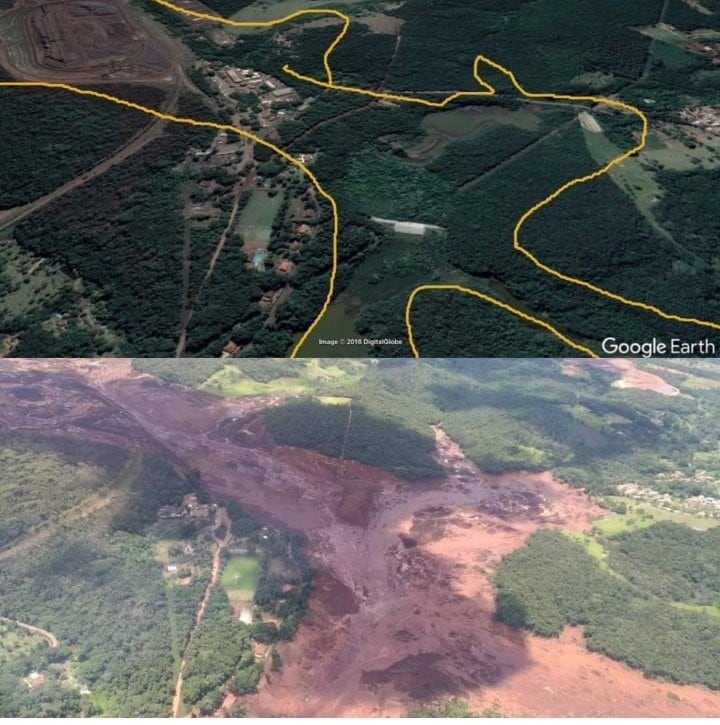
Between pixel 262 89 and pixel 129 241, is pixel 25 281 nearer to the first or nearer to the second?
pixel 129 241

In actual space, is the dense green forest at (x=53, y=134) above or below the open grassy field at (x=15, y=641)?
above

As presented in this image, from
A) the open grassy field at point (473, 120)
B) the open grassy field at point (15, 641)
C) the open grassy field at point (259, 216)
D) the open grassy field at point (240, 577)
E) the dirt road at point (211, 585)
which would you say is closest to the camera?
the dirt road at point (211, 585)

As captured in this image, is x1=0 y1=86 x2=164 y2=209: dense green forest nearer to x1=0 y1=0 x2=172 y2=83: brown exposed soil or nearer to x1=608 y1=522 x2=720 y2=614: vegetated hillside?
x1=0 y1=0 x2=172 y2=83: brown exposed soil

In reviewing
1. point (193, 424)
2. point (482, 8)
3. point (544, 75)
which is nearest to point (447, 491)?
point (193, 424)

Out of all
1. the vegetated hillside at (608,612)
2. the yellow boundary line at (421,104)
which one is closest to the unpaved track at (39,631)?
the vegetated hillside at (608,612)

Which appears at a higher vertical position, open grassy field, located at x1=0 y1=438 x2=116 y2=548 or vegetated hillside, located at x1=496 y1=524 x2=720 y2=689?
open grassy field, located at x1=0 y1=438 x2=116 y2=548

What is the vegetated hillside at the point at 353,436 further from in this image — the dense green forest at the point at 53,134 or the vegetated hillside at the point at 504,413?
the dense green forest at the point at 53,134

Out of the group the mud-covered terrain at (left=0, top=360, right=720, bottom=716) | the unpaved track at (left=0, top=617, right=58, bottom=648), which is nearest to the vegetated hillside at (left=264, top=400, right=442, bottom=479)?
the mud-covered terrain at (left=0, top=360, right=720, bottom=716)
